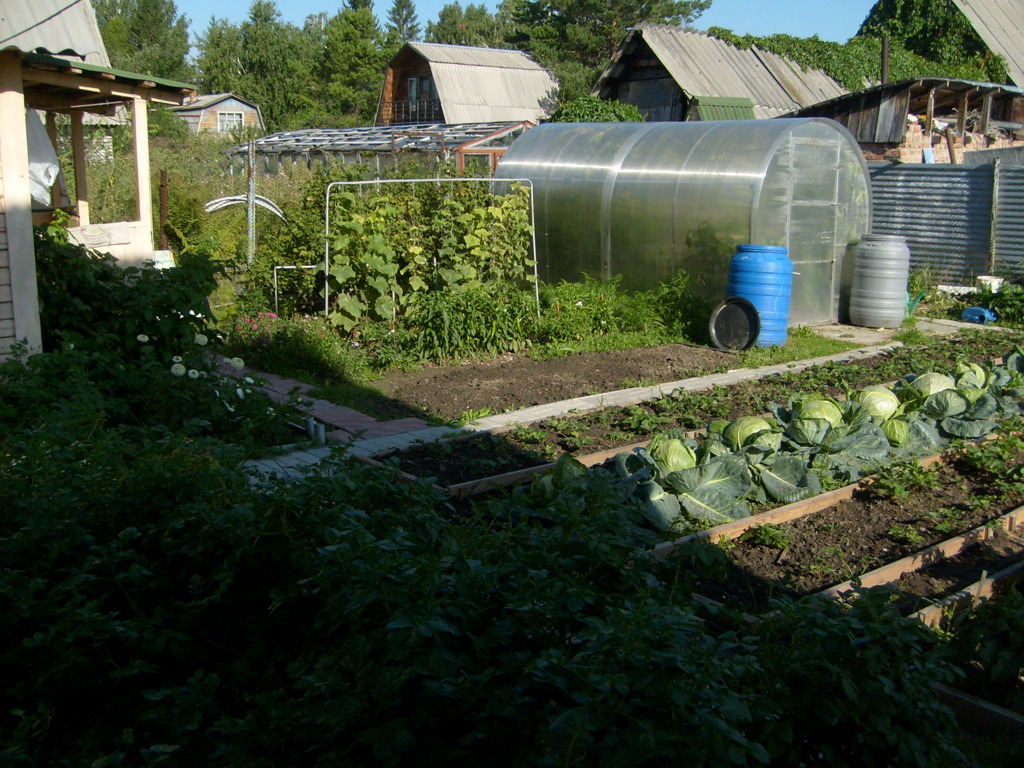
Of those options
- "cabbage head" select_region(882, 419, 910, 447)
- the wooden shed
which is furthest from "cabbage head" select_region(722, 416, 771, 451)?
the wooden shed

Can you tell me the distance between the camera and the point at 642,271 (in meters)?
12.1

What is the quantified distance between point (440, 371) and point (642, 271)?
4.27 meters

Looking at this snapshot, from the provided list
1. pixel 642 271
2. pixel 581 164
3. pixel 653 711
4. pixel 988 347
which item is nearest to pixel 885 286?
pixel 988 347

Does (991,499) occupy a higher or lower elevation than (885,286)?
lower

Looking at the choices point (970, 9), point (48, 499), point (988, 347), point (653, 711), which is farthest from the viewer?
point (970, 9)

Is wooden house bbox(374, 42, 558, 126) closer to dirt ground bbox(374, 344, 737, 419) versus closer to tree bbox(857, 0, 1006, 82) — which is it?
tree bbox(857, 0, 1006, 82)

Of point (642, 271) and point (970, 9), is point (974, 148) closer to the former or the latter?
point (642, 271)

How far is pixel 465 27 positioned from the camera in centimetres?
8981

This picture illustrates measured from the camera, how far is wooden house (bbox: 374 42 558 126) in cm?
4256

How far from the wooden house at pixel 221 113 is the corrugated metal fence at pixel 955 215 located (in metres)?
34.0

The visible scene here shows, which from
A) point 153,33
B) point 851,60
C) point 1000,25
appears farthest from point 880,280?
point 153,33

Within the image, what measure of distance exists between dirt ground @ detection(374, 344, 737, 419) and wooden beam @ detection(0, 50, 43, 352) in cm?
300

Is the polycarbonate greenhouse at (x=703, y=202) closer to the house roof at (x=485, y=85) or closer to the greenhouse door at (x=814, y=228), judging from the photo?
the greenhouse door at (x=814, y=228)

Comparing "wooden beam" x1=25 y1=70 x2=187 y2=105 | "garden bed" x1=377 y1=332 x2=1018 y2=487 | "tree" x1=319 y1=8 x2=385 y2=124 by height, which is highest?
"tree" x1=319 y1=8 x2=385 y2=124
